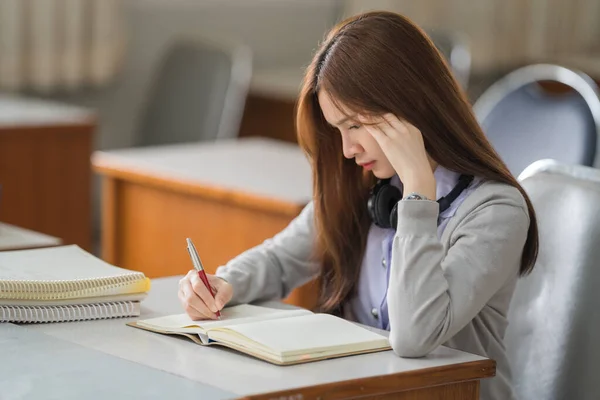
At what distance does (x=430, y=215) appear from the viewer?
1447 millimetres

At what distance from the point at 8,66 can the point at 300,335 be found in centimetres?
292

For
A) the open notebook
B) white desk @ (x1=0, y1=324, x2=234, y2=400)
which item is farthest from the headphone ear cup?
white desk @ (x1=0, y1=324, x2=234, y2=400)

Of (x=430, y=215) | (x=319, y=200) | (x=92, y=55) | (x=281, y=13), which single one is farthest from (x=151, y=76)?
(x=430, y=215)

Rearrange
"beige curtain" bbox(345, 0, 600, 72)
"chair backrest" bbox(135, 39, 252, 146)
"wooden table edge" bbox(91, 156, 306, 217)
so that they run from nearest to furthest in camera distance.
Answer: "wooden table edge" bbox(91, 156, 306, 217)
"chair backrest" bbox(135, 39, 252, 146)
"beige curtain" bbox(345, 0, 600, 72)

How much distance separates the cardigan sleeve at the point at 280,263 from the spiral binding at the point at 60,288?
225mm

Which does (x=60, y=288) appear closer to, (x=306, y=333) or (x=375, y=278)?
(x=306, y=333)

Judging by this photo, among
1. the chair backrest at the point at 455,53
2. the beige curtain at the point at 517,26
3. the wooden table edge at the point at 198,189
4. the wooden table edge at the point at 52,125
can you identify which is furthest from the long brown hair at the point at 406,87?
the beige curtain at the point at 517,26

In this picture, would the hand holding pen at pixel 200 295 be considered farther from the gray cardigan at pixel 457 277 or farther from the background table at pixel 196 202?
the background table at pixel 196 202

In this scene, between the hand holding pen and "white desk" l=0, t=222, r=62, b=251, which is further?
"white desk" l=0, t=222, r=62, b=251

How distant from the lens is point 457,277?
4.79ft

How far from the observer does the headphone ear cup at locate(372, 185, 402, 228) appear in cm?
169

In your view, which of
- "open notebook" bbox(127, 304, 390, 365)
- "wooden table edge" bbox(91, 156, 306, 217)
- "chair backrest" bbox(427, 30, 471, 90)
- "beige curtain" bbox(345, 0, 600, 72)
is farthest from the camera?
"beige curtain" bbox(345, 0, 600, 72)

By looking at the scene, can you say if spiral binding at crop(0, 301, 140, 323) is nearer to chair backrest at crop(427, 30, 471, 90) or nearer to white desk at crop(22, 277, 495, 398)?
white desk at crop(22, 277, 495, 398)

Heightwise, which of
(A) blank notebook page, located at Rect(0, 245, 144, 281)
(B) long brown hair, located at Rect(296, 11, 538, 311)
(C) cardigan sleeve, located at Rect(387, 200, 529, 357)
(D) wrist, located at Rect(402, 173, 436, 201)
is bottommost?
(A) blank notebook page, located at Rect(0, 245, 144, 281)
